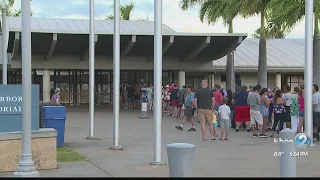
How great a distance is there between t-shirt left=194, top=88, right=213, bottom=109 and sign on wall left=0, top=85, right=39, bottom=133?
5.64 m

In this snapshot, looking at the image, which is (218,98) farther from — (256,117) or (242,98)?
(256,117)

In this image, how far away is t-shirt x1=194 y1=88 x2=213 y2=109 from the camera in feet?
52.0

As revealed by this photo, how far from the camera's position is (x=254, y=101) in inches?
685

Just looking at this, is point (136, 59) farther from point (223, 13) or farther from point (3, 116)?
point (3, 116)

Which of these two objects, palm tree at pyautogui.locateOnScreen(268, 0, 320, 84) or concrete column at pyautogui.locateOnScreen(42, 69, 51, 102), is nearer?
palm tree at pyautogui.locateOnScreen(268, 0, 320, 84)

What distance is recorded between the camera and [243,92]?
60.2ft

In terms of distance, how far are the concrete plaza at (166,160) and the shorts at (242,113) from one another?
51 centimetres

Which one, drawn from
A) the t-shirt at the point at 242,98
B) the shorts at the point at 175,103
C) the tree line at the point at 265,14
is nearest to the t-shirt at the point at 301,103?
the t-shirt at the point at 242,98

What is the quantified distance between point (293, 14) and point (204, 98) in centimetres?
880

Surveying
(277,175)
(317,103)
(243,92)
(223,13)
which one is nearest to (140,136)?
(243,92)

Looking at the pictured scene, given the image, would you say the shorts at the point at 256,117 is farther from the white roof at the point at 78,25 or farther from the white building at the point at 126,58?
the white roof at the point at 78,25

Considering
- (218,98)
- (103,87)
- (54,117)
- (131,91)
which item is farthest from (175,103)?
(103,87)

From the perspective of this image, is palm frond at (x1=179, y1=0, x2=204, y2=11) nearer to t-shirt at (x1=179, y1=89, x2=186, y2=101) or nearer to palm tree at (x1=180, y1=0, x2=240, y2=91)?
palm tree at (x1=180, y1=0, x2=240, y2=91)

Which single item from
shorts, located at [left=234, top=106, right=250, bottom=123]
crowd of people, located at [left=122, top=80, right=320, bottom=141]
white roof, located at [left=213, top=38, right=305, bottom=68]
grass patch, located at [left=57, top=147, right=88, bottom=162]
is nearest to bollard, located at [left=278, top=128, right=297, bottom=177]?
grass patch, located at [left=57, top=147, right=88, bottom=162]
